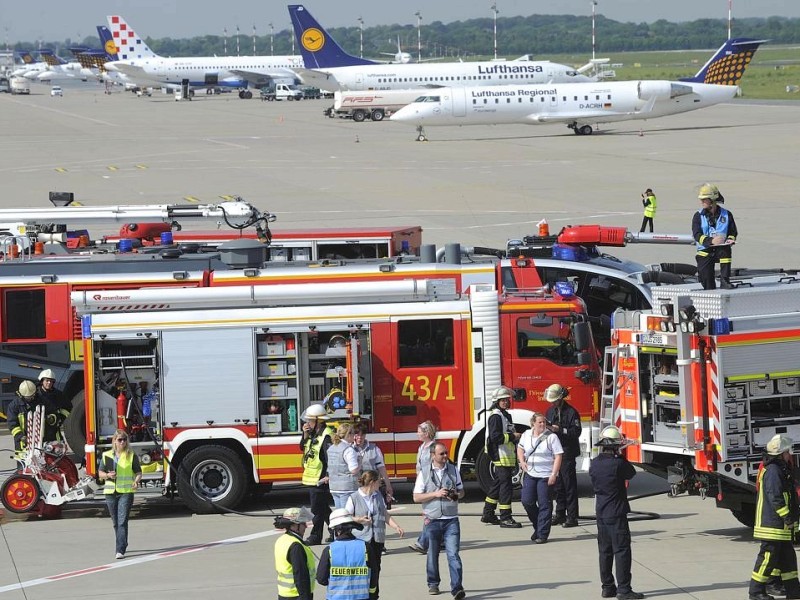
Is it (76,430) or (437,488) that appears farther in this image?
(76,430)

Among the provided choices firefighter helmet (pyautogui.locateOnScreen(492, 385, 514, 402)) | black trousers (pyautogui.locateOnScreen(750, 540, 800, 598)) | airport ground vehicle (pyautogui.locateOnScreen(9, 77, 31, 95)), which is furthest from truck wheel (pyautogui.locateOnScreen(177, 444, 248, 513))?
airport ground vehicle (pyautogui.locateOnScreen(9, 77, 31, 95))

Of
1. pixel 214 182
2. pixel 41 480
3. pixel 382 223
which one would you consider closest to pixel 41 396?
pixel 41 480

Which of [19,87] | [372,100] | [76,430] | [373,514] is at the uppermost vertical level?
[19,87]

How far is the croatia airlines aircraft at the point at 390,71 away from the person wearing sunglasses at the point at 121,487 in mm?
86952

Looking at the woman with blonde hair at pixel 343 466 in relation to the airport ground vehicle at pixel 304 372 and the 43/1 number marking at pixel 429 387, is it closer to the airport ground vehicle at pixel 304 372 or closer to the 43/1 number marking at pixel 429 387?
the airport ground vehicle at pixel 304 372

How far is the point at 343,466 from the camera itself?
13781 mm

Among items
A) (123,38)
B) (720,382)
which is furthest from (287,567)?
(123,38)

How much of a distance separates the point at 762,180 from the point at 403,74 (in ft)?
177

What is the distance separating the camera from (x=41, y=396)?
1691 cm

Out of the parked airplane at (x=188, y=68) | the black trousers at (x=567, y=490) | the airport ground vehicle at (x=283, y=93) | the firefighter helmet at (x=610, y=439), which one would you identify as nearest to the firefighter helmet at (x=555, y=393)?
the black trousers at (x=567, y=490)

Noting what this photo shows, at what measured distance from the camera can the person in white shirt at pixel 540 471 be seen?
14562 millimetres

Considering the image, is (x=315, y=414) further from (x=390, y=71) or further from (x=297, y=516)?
(x=390, y=71)

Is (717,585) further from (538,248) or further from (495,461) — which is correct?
(538,248)

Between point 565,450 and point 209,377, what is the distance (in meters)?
4.28
